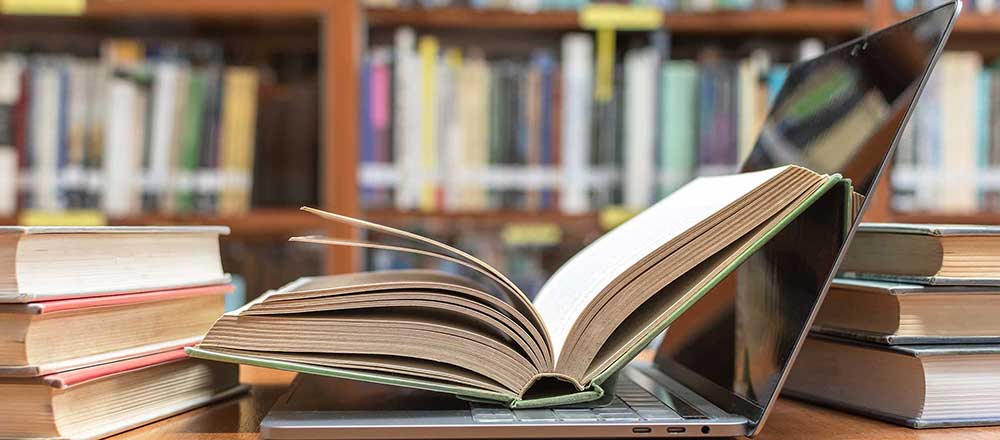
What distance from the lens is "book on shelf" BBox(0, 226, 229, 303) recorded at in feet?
1.43

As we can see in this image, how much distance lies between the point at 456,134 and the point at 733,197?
1.12 meters

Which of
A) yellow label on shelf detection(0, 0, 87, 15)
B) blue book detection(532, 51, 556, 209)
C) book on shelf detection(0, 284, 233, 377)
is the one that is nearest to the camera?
book on shelf detection(0, 284, 233, 377)

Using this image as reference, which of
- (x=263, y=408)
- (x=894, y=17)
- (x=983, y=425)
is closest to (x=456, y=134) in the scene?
(x=894, y=17)

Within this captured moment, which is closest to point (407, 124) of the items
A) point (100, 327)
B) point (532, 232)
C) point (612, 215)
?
point (532, 232)

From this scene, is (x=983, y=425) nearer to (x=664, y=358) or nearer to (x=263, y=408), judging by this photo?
(x=664, y=358)

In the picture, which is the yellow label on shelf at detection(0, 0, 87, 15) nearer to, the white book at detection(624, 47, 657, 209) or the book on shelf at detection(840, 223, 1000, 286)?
the white book at detection(624, 47, 657, 209)

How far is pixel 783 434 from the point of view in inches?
19.0

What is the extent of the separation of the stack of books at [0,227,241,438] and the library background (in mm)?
989

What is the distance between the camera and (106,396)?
1.55 feet

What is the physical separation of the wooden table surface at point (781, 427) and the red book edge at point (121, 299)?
0.07 meters

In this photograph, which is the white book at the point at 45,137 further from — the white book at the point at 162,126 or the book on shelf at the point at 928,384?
the book on shelf at the point at 928,384

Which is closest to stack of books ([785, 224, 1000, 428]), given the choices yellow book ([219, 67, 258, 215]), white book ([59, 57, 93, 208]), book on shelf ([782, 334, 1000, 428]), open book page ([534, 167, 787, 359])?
book on shelf ([782, 334, 1000, 428])

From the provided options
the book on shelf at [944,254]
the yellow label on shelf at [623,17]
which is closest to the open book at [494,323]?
the book on shelf at [944,254]

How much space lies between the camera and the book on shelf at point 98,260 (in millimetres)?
435
